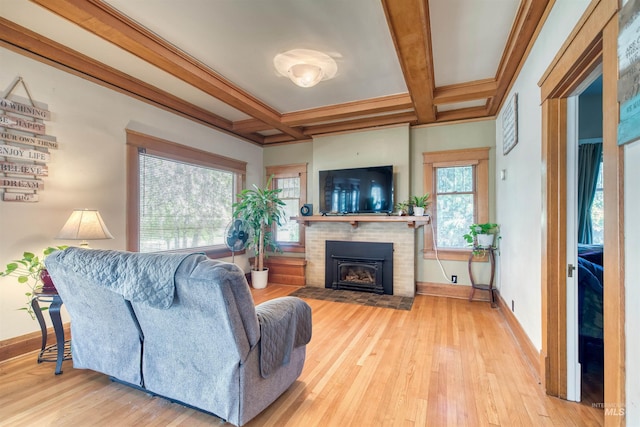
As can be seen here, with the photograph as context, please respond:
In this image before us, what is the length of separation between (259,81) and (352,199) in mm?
2133

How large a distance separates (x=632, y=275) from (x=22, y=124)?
3958mm

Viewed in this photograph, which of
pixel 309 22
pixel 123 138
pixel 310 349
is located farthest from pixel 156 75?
pixel 310 349

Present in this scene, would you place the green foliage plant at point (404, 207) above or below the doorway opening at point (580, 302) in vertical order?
above

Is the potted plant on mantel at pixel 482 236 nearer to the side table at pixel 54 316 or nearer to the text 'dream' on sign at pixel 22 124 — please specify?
the side table at pixel 54 316

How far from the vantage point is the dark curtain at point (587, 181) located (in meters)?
3.53

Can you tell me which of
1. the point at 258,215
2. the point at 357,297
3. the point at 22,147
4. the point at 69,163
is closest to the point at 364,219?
the point at 357,297

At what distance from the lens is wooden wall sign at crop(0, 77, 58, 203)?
2244mm

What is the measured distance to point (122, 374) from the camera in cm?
186

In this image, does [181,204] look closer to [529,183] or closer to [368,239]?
[368,239]

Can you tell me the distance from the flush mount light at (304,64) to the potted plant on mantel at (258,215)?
2.13 metres

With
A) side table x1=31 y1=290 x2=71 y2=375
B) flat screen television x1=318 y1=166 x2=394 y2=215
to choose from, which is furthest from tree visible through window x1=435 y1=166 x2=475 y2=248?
side table x1=31 y1=290 x2=71 y2=375

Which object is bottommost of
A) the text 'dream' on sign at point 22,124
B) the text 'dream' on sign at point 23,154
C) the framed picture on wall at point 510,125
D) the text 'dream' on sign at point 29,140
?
the text 'dream' on sign at point 23,154

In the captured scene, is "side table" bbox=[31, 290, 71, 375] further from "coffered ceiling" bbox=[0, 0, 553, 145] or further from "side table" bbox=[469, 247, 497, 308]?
"side table" bbox=[469, 247, 497, 308]

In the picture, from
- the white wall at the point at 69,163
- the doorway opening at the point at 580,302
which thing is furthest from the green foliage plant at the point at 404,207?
the white wall at the point at 69,163
